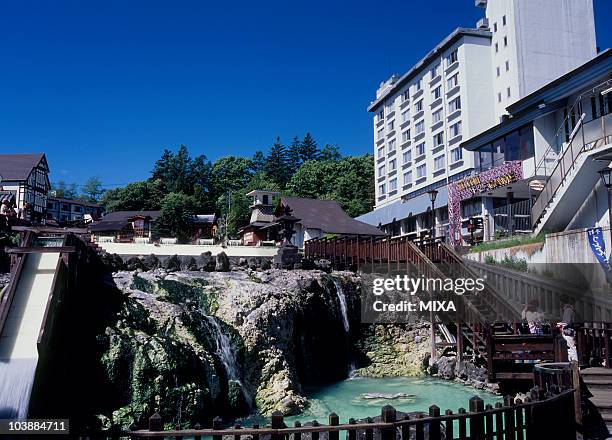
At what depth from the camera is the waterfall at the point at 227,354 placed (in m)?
15.3

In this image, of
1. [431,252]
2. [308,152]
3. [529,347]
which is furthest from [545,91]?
[308,152]

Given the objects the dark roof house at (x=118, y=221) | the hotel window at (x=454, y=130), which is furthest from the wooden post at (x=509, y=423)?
the dark roof house at (x=118, y=221)

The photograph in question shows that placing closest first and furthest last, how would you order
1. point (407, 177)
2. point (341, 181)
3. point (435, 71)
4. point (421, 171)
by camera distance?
1. point (435, 71)
2. point (421, 171)
3. point (407, 177)
4. point (341, 181)

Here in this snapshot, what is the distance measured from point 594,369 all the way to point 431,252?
11.4 m

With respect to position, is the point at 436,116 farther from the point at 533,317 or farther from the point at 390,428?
the point at 390,428

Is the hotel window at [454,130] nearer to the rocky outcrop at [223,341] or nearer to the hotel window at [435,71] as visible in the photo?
the hotel window at [435,71]

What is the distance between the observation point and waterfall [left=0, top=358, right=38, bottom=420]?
9945 millimetres

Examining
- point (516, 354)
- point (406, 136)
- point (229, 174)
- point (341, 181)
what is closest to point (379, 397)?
point (516, 354)

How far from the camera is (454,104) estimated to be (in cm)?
4462

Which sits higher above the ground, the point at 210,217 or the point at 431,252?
the point at 210,217

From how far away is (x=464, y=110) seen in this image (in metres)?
42.9

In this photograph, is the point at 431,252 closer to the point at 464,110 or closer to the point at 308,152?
the point at 464,110

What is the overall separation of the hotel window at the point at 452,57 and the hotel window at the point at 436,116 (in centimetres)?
408

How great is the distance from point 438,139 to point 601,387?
38475 mm
